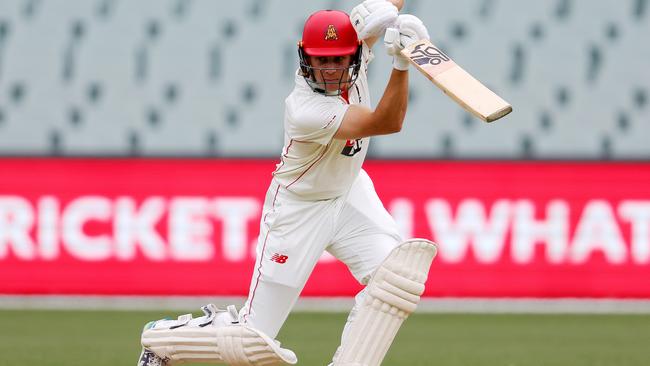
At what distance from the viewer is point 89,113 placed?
9.65m

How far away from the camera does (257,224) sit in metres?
8.25

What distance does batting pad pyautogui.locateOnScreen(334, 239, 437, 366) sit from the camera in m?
3.95

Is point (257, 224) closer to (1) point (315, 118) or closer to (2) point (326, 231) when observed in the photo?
(2) point (326, 231)

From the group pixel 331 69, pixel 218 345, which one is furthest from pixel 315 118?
pixel 218 345

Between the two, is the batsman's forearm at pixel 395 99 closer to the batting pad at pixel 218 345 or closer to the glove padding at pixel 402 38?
the glove padding at pixel 402 38

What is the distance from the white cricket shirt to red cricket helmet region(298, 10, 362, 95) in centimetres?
5

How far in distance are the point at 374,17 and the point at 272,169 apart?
Answer: 4.64 meters

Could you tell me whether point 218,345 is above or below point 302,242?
below

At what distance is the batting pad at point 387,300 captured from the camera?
3.95 metres

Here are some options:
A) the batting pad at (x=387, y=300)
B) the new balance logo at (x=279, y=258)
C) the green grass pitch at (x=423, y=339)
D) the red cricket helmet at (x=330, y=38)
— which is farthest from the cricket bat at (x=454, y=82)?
the green grass pitch at (x=423, y=339)

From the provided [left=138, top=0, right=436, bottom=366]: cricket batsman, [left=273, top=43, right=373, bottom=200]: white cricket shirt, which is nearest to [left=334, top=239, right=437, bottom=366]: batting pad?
[left=138, top=0, right=436, bottom=366]: cricket batsman

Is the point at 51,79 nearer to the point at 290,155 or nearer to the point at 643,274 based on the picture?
the point at 643,274

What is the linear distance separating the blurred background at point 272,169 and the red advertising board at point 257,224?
1 centimetres

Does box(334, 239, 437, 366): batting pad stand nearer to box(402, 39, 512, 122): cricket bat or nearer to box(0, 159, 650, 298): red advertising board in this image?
box(402, 39, 512, 122): cricket bat
